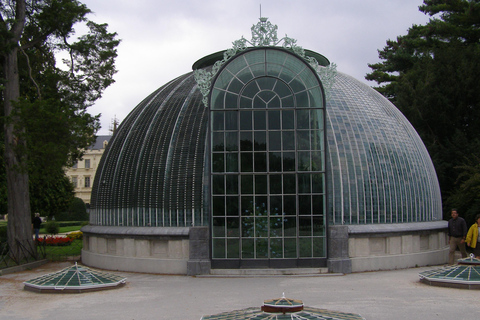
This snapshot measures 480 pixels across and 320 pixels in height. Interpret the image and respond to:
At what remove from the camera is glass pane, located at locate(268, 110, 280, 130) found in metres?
18.0

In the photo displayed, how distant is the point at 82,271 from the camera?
15.4 metres

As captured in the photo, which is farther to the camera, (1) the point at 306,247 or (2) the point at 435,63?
(2) the point at 435,63

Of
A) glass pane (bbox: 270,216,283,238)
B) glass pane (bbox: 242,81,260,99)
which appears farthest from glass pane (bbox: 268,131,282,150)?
glass pane (bbox: 270,216,283,238)

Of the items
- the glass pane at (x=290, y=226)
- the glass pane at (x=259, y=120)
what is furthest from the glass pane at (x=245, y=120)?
the glass pane at (x=290, y=226)

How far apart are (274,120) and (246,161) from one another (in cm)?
187

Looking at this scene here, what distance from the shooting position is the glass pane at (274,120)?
18.0m

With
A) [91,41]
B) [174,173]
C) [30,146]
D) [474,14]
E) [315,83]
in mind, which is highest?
[474,14]

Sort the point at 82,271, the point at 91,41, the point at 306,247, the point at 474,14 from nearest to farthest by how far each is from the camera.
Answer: the point at 82,271 < the point at 306,247 < the point at 91,41 < the point at 474,14

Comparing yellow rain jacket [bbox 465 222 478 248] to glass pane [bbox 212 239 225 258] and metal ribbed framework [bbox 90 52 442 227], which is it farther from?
glass pane [bbox 212 239 225 258]

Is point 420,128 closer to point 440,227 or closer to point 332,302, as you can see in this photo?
point 440,227

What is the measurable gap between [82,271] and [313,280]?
7.50 m

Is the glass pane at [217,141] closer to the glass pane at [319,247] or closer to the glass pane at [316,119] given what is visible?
the glass pane at [316,119]

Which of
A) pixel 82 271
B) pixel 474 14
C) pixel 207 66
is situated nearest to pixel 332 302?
pixel 82 271

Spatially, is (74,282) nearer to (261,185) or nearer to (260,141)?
(261,185)
